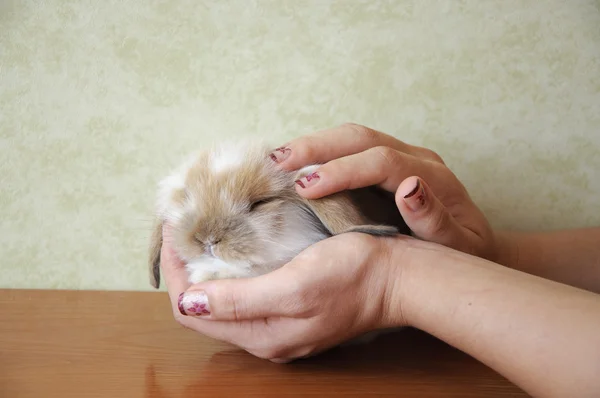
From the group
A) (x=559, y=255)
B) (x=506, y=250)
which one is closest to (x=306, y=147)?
(x=506, y=250)

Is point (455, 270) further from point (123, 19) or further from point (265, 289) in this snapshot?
point (123, 19)

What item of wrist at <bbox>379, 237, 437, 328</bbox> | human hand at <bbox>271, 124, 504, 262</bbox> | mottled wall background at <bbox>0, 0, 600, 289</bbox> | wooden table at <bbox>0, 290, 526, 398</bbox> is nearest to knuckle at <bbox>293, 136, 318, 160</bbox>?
human hand at <bbox>271, 124, 504, 262</bbox>

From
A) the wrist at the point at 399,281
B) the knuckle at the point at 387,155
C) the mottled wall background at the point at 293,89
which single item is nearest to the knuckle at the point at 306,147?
the knuckle at the point at 387,155

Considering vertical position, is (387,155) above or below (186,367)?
above

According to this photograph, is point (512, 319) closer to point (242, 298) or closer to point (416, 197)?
point (416, 197)

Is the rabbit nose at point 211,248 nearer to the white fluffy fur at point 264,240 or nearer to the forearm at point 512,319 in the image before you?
the white fluffy fur at point 264,240
